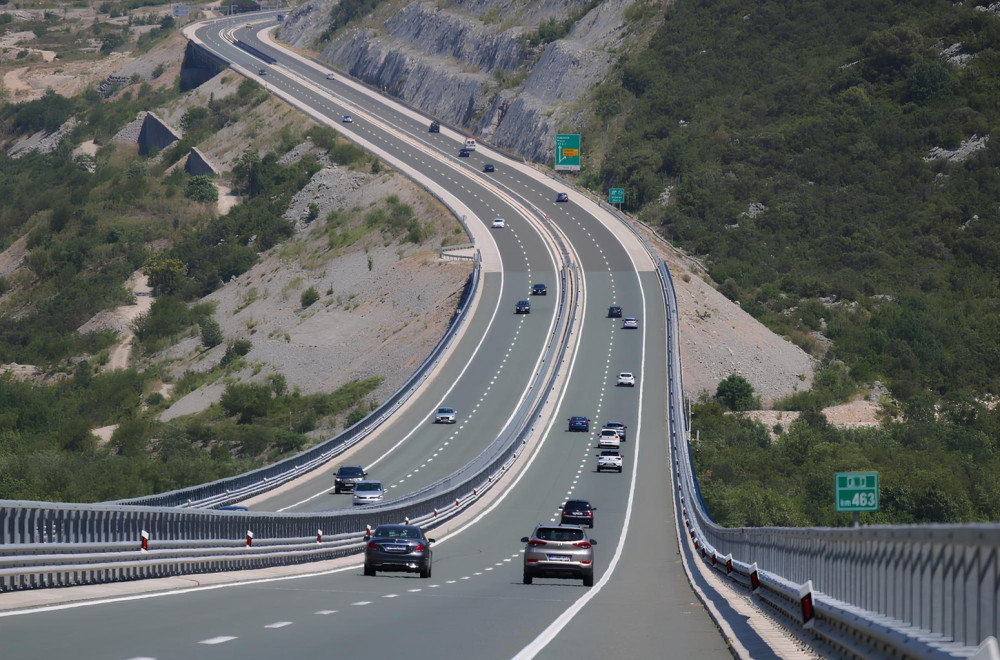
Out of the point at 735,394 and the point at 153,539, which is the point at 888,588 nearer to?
the point at 153,539

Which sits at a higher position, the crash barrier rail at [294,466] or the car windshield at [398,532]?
the crash barrier rail at [294,466]

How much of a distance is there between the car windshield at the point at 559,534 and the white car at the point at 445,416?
46.8 m

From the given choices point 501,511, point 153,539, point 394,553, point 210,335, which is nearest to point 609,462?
point 501,511

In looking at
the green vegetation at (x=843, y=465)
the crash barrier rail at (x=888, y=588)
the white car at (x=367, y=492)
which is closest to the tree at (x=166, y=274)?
the green vegetation at (x=843, y=465)

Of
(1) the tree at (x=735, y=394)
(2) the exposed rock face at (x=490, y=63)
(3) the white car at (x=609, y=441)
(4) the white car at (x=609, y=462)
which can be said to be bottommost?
(4) the white car at (x=609, y=462)

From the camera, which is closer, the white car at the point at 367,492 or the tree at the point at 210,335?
the white car at the point at 367,492

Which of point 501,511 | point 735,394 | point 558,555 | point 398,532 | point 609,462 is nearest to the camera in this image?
point 558,555

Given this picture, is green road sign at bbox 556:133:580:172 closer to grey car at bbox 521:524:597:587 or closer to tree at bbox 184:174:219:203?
tree at bbox 184:174:219:203

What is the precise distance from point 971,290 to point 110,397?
251 feet

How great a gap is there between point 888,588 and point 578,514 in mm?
37721

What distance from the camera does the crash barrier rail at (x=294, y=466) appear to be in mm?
45156

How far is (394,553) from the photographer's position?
28250 millimetres

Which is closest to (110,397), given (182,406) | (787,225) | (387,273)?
(182,406)

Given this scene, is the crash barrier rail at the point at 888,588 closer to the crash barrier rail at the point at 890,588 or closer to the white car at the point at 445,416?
the crash barrier rail at the point at 890,588
